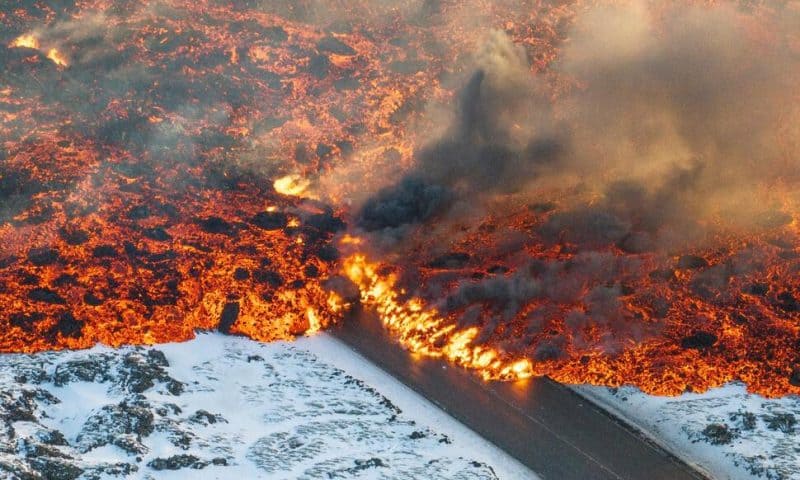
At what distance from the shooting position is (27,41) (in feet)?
259

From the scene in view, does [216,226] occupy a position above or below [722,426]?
above

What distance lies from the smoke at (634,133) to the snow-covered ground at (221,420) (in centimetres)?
1697

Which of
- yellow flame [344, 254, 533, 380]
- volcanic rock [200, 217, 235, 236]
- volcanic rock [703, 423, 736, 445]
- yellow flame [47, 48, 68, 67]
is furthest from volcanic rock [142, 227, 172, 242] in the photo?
volcanic rock [703, 423, 736, 445]

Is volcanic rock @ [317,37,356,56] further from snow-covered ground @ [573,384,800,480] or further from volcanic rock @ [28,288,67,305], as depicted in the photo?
snow-covered ground @ [573,384,800,480]

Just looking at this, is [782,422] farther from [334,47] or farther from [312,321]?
[334,47]

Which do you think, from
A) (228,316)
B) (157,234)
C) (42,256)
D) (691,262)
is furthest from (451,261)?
(42,256)

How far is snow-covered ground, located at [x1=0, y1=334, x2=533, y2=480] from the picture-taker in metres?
42.2

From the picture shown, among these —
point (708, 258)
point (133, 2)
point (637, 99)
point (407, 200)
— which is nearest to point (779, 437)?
point (708, 258)

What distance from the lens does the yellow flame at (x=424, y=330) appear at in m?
53.9

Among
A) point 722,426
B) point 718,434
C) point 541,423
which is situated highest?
point 722,426

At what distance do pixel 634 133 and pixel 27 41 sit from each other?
200ft

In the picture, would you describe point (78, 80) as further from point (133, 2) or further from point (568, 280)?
point (568, 280)

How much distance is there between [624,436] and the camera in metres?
49.4

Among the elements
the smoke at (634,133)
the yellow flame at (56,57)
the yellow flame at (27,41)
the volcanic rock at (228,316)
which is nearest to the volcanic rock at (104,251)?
the volcanic rock at (228,316)
